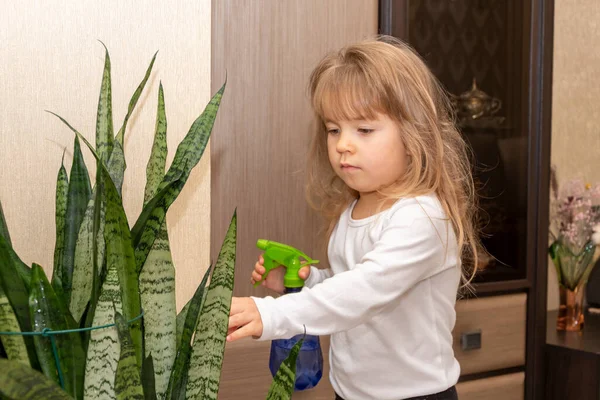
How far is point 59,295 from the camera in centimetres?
89

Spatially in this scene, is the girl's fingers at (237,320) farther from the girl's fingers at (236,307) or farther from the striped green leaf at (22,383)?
the striped green leaf at (22,383)

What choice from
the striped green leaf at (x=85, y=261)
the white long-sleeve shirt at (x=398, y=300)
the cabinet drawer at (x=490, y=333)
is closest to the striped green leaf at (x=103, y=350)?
the striped green leaf at (x=85, y=261)

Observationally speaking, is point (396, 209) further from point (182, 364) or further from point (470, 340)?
point (470, 340)

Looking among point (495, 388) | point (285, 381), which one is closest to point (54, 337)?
point (285, 381)

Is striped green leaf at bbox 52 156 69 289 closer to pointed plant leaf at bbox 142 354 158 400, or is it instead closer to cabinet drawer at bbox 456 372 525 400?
pointed plant leaf at bbox 142 354 158 400

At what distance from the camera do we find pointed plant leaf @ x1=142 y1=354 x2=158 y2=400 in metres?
0.87

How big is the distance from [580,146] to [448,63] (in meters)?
0.81

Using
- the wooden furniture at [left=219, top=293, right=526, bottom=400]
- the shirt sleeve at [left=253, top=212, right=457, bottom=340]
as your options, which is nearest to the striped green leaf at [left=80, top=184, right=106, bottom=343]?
the shirt sleeve at [left=253, top=212, right=457, bottom=340]

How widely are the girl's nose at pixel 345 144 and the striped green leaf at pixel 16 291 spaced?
581 millimetres

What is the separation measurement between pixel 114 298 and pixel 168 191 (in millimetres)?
184

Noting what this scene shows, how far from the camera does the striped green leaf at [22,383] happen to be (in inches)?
25.6

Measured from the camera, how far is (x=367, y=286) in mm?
1089

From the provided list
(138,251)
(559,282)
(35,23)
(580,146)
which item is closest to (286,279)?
(138,251)

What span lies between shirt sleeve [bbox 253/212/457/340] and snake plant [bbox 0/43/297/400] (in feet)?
0.42
